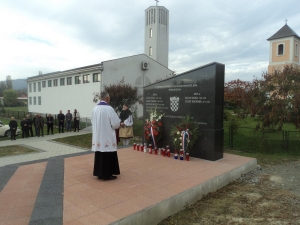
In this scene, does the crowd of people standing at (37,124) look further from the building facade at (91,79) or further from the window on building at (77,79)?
the window on building at (77,79)

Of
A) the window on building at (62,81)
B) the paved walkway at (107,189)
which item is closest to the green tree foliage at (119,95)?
the paved walkway at (107,189)

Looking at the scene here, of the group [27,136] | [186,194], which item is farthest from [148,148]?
[27,136]

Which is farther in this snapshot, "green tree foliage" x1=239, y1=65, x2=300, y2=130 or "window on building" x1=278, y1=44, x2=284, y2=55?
"window on building" x1=278, y1=44, x2=284, y2=55

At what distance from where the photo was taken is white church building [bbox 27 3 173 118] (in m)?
23.9

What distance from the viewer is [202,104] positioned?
7324mm

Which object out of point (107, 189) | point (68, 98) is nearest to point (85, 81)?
point (68, 98)

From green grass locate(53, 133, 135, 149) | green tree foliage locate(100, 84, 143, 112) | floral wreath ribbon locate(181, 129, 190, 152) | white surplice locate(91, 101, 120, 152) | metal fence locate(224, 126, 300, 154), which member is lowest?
green grass locate(53, 133, 135, 149)

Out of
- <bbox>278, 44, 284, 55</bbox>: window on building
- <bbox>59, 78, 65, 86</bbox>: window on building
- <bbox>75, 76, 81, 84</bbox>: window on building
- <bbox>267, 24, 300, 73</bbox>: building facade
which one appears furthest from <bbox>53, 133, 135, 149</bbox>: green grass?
<bbox>278, 44, 284, 55</bbox>: window on building

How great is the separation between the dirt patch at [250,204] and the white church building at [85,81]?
1758 cm

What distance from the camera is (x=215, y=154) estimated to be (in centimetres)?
709

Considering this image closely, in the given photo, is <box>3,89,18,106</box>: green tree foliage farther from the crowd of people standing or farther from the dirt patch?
the dirt patch

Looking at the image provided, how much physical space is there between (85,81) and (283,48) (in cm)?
3363

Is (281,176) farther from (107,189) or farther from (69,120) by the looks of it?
(69,120)

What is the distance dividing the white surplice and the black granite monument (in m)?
3.02
